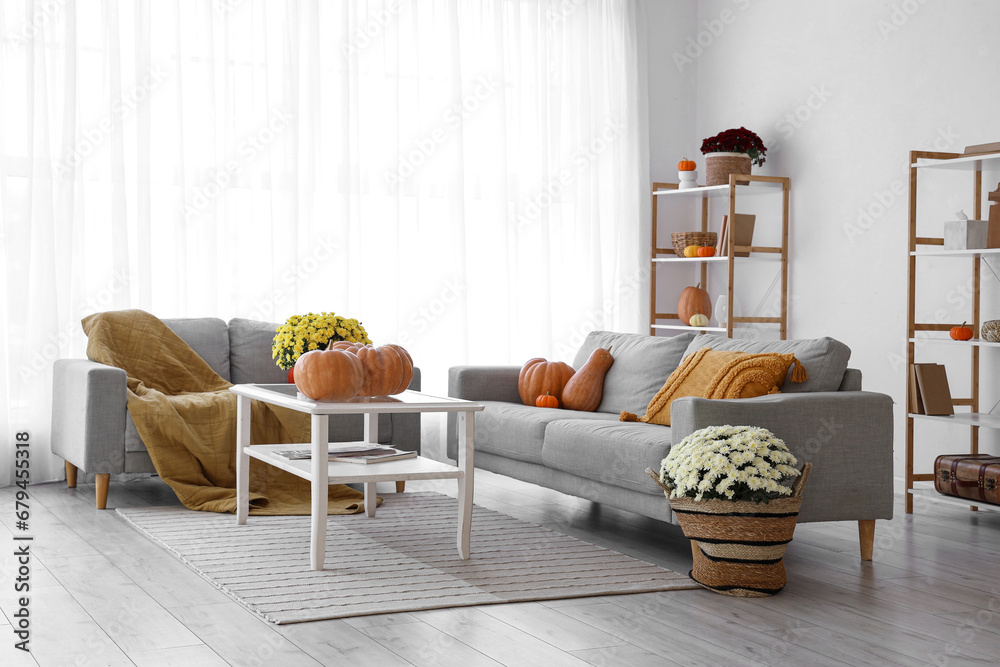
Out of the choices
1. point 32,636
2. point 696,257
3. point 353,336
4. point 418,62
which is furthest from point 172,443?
point 696,257

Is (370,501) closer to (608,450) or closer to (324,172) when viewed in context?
(608,450)

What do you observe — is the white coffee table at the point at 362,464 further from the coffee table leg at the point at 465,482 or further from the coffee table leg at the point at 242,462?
the coffee table leg at the point at 242,462

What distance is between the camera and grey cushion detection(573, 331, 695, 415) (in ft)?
14.6

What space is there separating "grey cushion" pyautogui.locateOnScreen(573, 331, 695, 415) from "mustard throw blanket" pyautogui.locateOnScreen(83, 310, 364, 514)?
3.86 feet

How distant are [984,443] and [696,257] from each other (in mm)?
1875

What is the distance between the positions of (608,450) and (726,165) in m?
2.68

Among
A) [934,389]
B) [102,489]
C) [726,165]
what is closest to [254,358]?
[102,489]

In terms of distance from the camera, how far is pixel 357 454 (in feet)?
11.8

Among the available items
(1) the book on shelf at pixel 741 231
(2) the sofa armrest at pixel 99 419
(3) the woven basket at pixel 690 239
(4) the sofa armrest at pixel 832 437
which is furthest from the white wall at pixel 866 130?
(2) the sofa armrest at pixel 99 419

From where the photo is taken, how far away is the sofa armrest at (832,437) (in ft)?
11.2

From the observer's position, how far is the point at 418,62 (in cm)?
593

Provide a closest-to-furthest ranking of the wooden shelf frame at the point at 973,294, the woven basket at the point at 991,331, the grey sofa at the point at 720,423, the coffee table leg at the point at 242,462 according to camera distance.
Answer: the grey sofa at the point at 720,423, the coffee table leg at the point at 242,462, the woven basket at the point at 991,331, the wooden shelf frame at the point at 973,294

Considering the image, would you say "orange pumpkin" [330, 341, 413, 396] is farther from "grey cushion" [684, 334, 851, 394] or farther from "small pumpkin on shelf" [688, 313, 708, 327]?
"small pumpkin on shelf" [688, 313, 708, 327]

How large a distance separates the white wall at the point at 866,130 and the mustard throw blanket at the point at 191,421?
2663 mm
